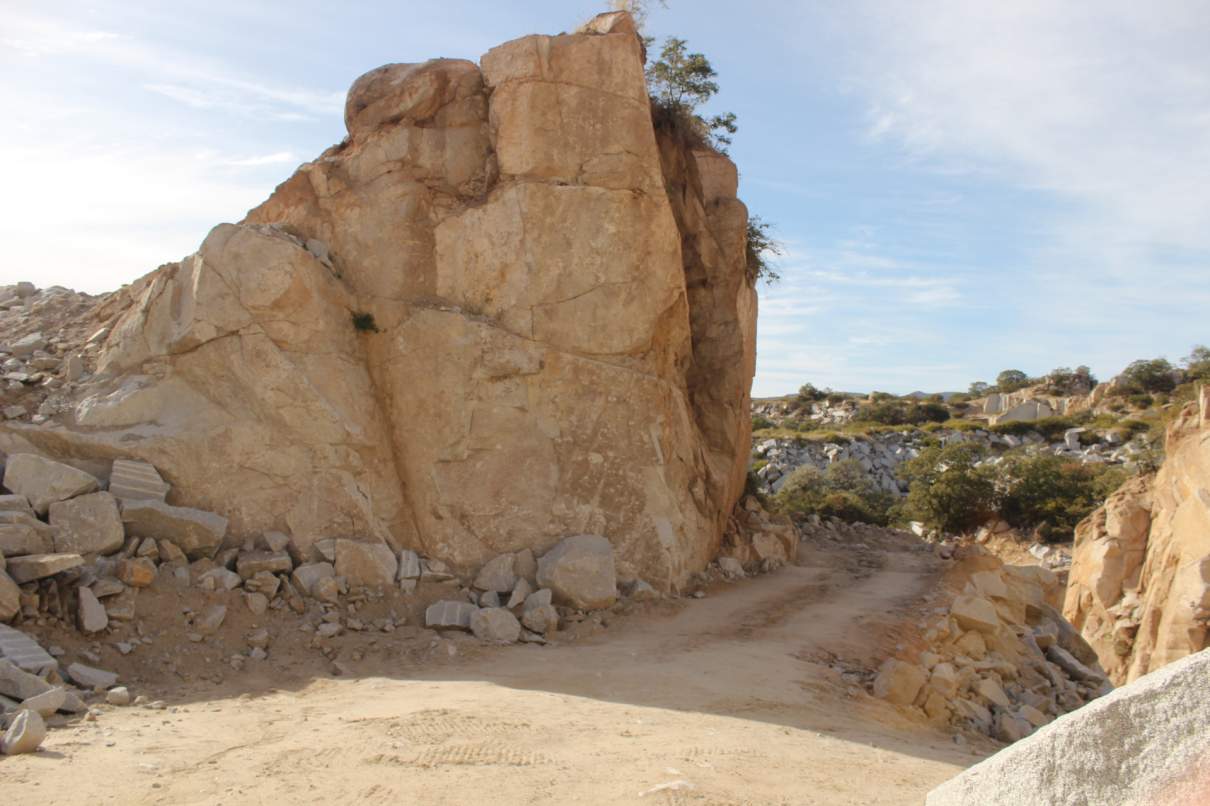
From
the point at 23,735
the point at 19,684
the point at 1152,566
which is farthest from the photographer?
the point at 1152,566

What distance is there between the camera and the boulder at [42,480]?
873cm

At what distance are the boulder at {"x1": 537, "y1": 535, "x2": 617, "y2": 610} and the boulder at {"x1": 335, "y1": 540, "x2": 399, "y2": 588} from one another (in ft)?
5.36

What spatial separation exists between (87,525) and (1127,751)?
8.46m

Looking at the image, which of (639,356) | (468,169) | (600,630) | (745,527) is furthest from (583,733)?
(745,527)

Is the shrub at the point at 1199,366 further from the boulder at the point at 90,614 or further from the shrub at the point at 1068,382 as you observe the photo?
the boulder at the point at 90,614

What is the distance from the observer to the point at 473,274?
37.2 feet

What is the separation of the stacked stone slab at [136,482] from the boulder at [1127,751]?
831cm

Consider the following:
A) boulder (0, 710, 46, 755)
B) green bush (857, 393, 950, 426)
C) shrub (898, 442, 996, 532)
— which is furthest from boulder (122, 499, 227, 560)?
green bush (857, 393, 950, 426)

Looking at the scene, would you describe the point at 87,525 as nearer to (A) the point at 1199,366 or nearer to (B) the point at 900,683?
(B) the point at 900,683

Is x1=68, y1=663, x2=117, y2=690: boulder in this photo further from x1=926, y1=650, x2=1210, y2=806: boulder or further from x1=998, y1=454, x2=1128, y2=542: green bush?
x1=998, y1=454, x2=1128, y2=542: green bush

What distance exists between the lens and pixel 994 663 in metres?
10.3

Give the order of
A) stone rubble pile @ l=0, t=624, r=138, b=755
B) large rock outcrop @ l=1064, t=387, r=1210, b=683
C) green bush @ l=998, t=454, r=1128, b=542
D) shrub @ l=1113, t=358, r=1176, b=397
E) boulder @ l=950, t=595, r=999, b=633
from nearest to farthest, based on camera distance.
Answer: stone rubble pile @ l=0, t=624, r=138, b=755 → boulder @ l=950, t=595, r=999, b=633 → large rock outcrop @ l=1064, t=387, r=1210, b=683 → green bush @ l=998, t=454, r=1128, b=542 → shrub @ l=1113, t=358, r=1176, b=397

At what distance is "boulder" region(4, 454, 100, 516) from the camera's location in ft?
28.6

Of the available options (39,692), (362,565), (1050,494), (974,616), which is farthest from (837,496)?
(39,692)
